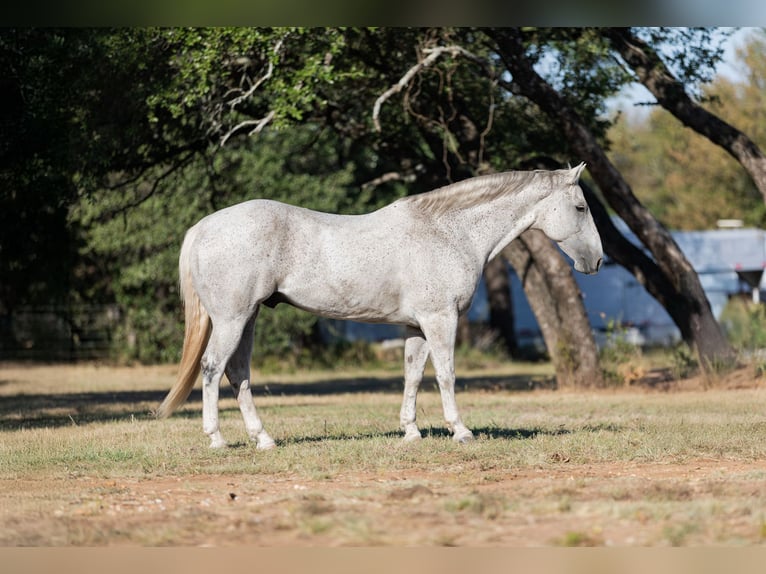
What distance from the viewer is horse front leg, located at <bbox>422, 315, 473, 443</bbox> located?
1042cm

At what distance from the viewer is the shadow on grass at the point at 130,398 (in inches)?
605

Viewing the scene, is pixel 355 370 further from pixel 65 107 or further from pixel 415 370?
pixel 415 370

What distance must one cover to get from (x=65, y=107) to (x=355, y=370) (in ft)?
44.3

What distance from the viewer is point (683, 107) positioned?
18906 millimetres

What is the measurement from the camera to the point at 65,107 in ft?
57.3

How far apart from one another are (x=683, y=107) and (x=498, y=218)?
928 cm

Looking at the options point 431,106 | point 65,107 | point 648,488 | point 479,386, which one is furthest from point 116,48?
point 648,488

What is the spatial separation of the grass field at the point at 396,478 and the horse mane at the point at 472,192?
2258 millimetres

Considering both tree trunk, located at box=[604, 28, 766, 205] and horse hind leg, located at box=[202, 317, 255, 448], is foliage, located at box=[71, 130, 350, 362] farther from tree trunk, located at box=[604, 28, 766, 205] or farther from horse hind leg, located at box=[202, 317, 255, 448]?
horse hind leg, located at box=[202, 317, 255, 448]

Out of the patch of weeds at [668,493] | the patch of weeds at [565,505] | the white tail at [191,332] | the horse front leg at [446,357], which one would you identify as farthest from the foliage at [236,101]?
the patch of weeds at [565,505]

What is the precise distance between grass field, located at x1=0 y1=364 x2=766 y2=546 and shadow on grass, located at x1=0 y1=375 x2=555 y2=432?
0.19 metres

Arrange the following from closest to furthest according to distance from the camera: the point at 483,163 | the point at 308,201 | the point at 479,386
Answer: the point at 483,163
the point at 479,386
the point at 308,201

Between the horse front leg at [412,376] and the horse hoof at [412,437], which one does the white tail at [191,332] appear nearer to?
the horse front leg at [412,376]

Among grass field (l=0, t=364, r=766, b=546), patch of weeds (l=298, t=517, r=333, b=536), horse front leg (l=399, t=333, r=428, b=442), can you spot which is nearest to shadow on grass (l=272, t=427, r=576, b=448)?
grass field (l=0, t=364, r=766, b=546)
